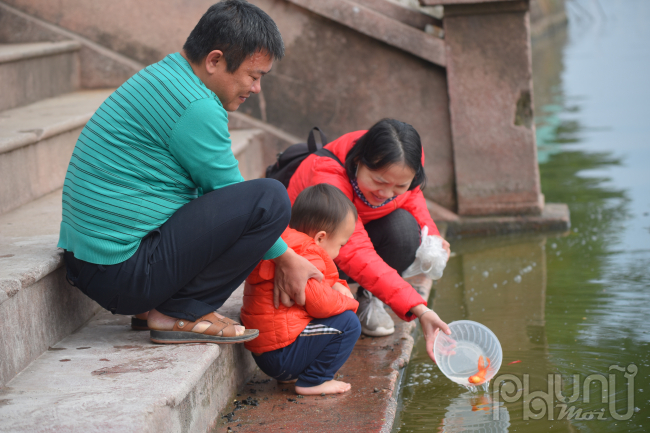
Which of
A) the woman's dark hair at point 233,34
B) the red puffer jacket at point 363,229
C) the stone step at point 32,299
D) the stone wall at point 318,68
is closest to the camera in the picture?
the stone step at point 32,299

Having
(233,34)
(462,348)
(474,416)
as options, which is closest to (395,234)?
(462,348)

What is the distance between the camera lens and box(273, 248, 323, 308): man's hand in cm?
205

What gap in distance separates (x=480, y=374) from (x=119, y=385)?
117 cm

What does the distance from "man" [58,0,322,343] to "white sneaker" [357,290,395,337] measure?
34.3 inches

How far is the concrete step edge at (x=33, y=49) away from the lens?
344 centimetres

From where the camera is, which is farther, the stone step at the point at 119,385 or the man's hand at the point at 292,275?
the man's hand at the point at 292,275

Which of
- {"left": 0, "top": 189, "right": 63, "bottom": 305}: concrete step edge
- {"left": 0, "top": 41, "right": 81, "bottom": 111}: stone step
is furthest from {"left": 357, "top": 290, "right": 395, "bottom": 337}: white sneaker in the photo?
{"left": 0, "top": 41, "right": 81, "bottom": 111}: stone step

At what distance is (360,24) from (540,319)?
2.12 meters

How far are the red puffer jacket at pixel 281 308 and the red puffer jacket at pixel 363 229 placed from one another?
197 millimetres

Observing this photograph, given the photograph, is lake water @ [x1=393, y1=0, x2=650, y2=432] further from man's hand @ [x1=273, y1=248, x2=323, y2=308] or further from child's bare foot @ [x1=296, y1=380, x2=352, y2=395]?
man's hand @ [x1=273, y1=248, x2=323, y2=308]

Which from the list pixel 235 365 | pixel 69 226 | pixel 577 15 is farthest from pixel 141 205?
pixel 577 15

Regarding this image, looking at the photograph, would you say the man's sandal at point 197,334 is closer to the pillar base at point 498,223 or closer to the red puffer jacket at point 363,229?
the red puffer jacket at point 363,229

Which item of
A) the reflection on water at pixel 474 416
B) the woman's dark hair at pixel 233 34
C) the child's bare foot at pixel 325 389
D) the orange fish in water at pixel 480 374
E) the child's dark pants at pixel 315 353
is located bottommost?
the reflection on water at pixel 474 416

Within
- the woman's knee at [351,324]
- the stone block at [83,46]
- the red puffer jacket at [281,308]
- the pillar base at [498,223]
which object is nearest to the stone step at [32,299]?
the red puffer jacket at [281,308]
